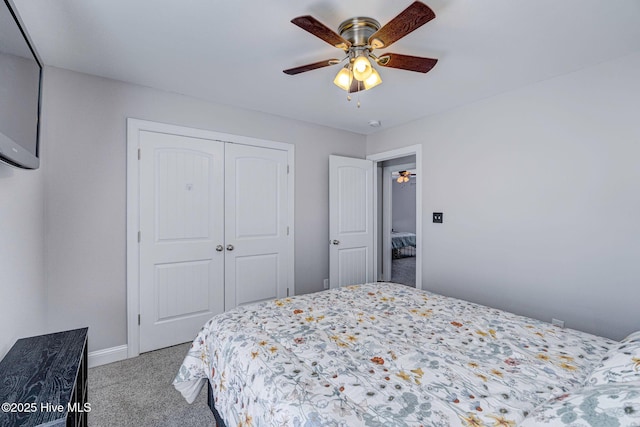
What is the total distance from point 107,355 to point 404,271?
505 cm

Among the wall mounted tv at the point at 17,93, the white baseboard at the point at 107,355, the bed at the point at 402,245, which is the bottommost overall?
the white baseboard at the point at 107,355

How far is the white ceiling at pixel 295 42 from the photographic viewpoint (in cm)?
162

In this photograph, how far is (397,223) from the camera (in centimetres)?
891

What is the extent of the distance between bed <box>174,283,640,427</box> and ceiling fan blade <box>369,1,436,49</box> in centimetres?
150

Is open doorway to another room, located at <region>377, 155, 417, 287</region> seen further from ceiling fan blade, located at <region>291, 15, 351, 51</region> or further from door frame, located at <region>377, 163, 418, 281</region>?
ceiling fan blade, located at <region>291, 15, 351, 51</region>

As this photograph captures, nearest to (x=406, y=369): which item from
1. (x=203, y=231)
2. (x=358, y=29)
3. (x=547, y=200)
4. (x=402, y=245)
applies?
(x=358, y=29)

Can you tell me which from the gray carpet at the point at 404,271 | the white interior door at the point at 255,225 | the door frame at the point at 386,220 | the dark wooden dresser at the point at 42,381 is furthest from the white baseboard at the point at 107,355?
the gray carpet at the point at 404,271

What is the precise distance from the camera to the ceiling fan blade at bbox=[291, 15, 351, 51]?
142 centimetres

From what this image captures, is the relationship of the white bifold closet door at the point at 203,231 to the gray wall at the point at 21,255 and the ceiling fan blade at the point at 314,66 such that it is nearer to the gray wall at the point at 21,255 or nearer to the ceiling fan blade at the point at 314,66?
the gray wall at the point at 21,255

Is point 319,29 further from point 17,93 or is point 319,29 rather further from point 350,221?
point 350,221

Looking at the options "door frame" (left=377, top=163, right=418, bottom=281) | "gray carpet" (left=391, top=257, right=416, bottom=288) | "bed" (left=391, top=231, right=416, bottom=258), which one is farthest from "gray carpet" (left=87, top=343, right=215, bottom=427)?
"bed" (left=391, top=231, right=416, bottom=258)

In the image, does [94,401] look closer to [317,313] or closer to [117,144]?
[317,313]

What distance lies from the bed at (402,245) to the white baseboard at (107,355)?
555 cm

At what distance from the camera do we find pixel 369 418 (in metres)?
0.88
